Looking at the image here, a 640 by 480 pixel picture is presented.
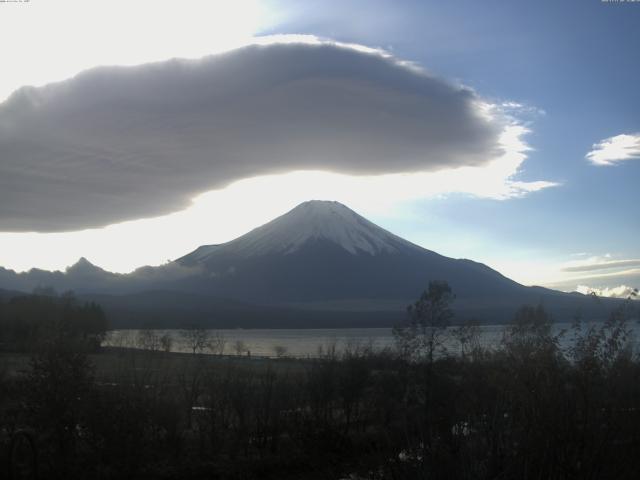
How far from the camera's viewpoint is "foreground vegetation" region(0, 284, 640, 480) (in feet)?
27.7

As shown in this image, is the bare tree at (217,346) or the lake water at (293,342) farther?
the bare tree at (217,346)

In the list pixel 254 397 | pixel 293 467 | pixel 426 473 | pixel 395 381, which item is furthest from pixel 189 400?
pixel 426 473

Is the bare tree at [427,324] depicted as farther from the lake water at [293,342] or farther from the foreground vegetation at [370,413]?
the lake water at [293,342]

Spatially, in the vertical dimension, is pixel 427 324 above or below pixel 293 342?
above

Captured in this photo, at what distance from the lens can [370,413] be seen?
2405 centimetres

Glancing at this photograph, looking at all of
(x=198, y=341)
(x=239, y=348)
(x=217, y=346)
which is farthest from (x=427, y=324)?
(x=198, y=341)

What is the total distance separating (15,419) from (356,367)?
41.2 feet

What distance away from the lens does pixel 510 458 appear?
8.05 m

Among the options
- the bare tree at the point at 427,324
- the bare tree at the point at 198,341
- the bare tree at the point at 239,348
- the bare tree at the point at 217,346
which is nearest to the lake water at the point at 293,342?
the bare tree at the point at 239,348

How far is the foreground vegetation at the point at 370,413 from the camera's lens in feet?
27.7

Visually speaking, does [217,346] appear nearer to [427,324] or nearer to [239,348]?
[239,348]

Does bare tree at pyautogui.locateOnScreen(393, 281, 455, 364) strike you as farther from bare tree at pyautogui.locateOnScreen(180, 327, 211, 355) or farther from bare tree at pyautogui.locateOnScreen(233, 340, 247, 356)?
bare tree at pyautogui.locateOnScreen(180, 327, 211, 355)

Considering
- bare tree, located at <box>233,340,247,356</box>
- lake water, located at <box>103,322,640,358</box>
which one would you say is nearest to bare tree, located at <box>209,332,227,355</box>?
lake water, located at <box>103,322,640,358</box>

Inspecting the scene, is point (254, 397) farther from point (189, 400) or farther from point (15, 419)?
point (15, 419)
